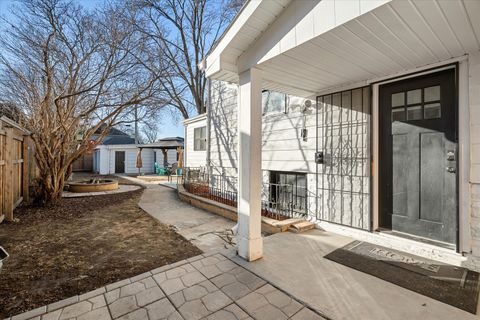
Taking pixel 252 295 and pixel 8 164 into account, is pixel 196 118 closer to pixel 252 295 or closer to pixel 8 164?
pixel 8 164

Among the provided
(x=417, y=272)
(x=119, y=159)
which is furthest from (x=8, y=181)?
(x=119, y=159)

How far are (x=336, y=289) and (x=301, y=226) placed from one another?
5.44 ft

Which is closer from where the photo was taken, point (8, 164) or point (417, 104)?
point (417, 104)

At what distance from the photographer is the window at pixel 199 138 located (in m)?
8.57

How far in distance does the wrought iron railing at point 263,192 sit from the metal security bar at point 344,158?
586mm

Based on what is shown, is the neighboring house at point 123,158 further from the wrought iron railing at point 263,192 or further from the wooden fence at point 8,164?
the wooden fence at point 8,164

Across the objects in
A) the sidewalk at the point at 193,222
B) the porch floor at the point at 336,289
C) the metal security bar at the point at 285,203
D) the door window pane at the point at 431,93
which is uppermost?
the door window pane at the point at 431,93

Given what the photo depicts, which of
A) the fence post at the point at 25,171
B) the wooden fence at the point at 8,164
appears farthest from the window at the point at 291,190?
the fence post at the point at 25,171

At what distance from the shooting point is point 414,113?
9.90 ft

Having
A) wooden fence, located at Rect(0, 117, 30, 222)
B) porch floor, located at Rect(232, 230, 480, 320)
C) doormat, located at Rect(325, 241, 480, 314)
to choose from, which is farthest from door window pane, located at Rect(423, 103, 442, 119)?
wooden fence, located at Rect(0, 117, 30, 222)

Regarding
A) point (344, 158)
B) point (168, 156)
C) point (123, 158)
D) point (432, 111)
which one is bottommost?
point (344, 158)

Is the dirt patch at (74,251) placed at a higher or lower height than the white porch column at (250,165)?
lower

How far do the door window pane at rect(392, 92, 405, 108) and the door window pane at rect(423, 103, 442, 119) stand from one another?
0.29 m

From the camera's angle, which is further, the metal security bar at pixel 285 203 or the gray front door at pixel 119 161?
the gray front door at pixel 119 161
